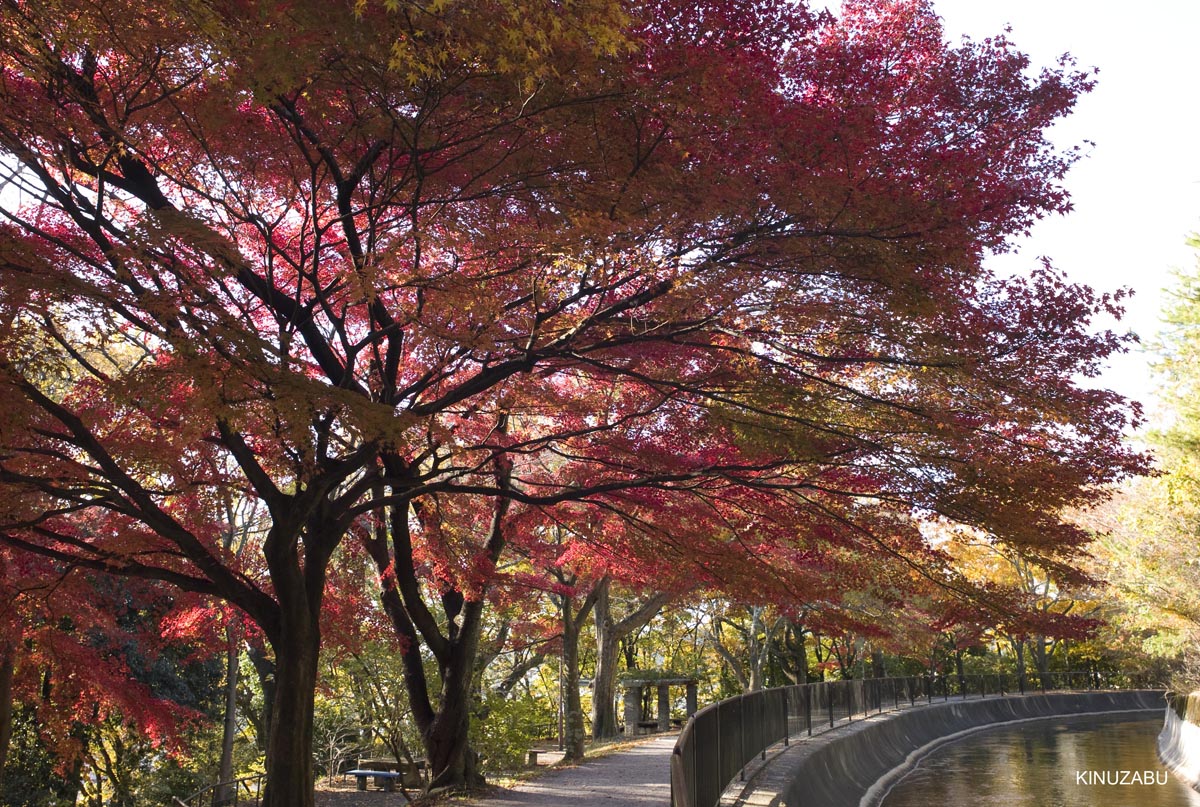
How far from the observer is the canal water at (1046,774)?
16.7m

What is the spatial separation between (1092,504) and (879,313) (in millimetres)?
4311

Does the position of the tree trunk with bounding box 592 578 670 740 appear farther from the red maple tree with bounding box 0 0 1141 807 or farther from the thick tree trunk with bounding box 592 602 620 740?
the red maple tree with bounding box 0 0 1141 807

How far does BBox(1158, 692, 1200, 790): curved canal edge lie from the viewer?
18.7 m

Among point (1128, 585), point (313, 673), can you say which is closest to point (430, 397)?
point (313, 673)

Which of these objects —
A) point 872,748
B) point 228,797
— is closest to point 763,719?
point 872,748

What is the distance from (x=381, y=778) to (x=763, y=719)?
887 cm

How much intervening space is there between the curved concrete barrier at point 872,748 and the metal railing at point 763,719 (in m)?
0.42

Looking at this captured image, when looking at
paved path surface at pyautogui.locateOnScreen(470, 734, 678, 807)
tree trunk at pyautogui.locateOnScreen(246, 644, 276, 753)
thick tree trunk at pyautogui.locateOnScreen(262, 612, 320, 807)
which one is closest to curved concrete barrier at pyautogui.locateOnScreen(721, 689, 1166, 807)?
paved path surface at pyautogui.locateOnScreen(470, 734, 678, 807)

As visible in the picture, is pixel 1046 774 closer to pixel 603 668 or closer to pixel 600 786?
pixel 603 668

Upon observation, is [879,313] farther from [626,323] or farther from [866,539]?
[866,539]

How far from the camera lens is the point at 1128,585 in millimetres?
31641

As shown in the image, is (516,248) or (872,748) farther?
(872,748)

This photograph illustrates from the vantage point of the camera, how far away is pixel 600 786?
13797 mm

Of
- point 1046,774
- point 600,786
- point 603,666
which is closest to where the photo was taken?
point 600,786
